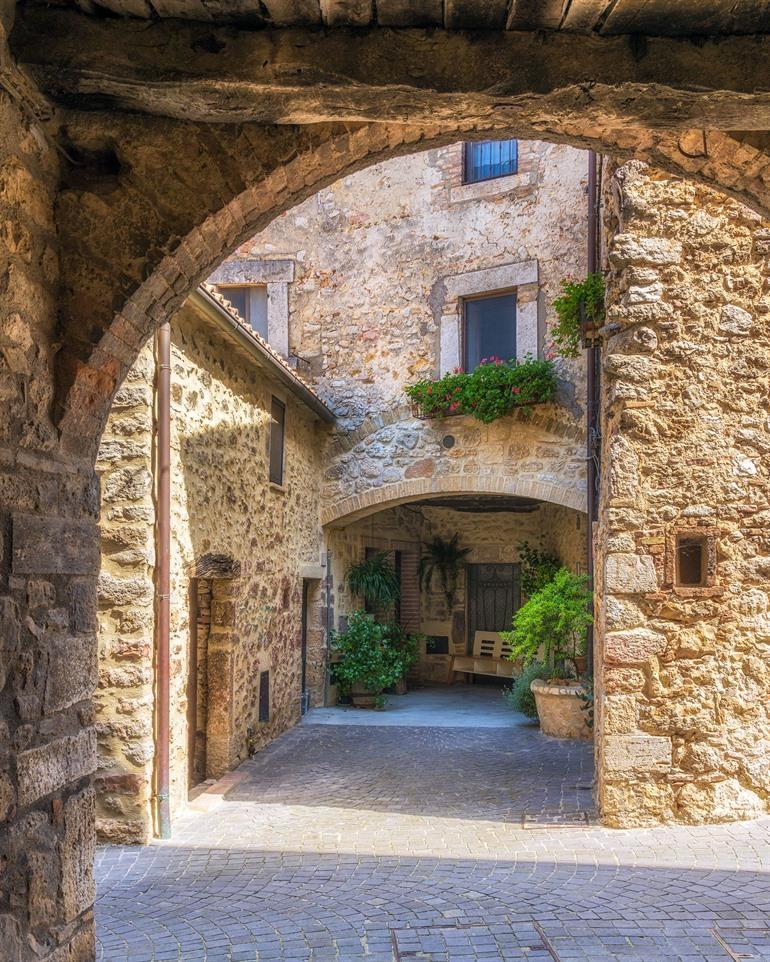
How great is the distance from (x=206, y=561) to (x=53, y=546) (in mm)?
4186

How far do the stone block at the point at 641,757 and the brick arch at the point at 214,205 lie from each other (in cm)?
375

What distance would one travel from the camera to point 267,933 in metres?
3.89

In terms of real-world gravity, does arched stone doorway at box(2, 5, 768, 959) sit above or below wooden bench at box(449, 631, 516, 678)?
above

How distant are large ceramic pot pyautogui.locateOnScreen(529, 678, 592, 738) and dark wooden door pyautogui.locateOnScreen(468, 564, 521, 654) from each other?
4.90 meters

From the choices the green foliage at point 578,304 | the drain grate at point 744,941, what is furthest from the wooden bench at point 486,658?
the drain grate at point 744,941

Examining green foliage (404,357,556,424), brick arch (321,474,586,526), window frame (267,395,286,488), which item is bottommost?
brick arch (321,474,586,526)

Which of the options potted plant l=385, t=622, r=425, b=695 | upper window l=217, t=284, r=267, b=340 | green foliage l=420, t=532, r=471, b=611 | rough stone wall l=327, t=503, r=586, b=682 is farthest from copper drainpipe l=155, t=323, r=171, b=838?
green foliage l=420, t=532, r=471, b=611

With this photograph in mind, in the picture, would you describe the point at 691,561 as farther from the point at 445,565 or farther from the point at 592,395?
the point at 445,565

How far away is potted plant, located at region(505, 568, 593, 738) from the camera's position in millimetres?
8133

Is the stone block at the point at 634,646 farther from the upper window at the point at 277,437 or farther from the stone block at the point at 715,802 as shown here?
the upper window at the point at 277,437

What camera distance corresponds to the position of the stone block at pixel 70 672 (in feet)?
8.17

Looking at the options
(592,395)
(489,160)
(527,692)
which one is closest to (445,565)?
(527,692)

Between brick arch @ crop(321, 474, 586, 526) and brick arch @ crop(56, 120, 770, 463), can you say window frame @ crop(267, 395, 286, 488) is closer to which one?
brick arch @ crop(321, 474, 586, 526)

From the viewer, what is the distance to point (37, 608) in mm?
2438
